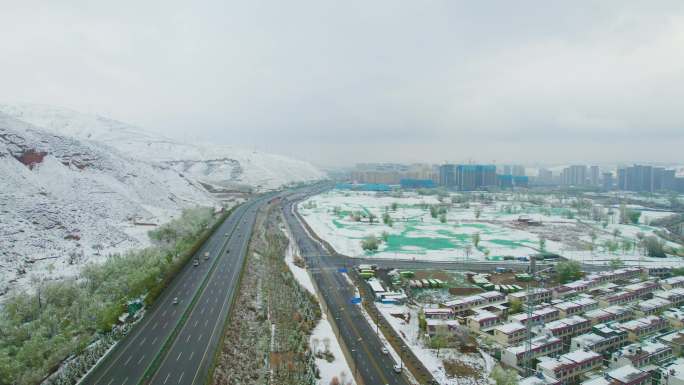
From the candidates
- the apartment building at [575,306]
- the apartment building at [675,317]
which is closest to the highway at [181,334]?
the apartment building at [575,306]

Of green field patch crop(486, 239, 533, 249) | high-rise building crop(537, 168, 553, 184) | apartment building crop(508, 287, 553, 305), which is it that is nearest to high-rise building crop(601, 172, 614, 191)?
high-rise building crop(537, 168, 553, 184)

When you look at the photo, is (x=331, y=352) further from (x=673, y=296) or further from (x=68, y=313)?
(x=673, y=296)

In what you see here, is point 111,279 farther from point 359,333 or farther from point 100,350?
point 359,333

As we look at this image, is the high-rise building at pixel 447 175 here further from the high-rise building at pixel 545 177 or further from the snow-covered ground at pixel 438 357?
the snow-covered ground at pixel 438 357

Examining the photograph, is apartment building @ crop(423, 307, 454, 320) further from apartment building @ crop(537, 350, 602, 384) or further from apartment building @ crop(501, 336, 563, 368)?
apartment building @ crop(537, 350, 602, 384)

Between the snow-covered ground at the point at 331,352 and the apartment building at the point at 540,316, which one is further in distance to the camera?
the apartment building at the point at 540,316

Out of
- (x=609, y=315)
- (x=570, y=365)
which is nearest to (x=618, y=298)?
(x=609, y=315)
